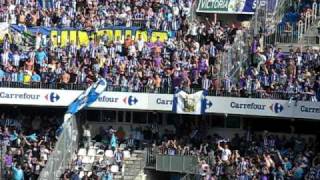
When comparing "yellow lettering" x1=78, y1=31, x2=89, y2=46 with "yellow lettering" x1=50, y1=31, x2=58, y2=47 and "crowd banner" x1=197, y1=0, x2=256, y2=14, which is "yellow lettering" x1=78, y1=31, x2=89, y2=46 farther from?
"crowd banner" x1=197, y1=0, x2=256, y2=14

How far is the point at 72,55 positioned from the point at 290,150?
8902mm

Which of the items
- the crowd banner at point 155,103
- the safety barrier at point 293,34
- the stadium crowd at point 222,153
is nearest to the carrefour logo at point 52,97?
the crowd banner at point 155,103

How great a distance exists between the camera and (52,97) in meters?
32.2

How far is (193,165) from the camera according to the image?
101 ft

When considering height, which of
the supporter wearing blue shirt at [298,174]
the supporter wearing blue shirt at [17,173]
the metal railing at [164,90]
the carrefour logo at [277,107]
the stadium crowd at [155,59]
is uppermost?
the stadium crowd at [155,59]

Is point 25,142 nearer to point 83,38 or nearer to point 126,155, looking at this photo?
point 126,155

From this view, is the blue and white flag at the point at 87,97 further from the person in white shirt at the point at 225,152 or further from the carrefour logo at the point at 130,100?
the person in white shirt at the point at 225,152

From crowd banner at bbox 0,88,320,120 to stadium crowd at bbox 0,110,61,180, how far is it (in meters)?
1.13

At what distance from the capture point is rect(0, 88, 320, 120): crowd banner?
1190 inches

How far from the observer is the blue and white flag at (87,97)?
30.8 metres

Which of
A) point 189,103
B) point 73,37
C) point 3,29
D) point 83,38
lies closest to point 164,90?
point 189,103

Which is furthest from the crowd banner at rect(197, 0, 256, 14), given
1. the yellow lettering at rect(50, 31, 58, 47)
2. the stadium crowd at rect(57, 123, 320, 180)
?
the stadium crowd at rect(57, 123, 320, 180)

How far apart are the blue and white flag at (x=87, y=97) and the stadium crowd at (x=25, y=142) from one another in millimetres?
1509

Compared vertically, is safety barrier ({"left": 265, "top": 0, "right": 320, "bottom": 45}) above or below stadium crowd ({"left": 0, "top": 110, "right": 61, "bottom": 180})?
above
